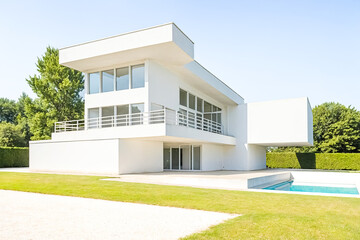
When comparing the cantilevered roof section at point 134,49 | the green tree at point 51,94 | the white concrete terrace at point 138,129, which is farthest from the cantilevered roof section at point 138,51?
the green tree at point 51,94

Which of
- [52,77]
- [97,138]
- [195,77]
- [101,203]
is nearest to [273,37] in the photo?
[195,77]

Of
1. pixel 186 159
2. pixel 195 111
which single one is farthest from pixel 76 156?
pixel 195 111

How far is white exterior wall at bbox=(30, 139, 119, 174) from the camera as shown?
58.0 feet

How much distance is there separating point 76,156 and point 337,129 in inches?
1350

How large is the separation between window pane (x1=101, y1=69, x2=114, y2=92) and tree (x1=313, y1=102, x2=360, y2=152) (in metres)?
31.5

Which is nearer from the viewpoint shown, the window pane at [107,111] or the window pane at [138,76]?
the window pane at [138,76]

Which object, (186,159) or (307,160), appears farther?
(307,160)

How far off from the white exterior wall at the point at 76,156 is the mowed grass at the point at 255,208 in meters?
5.15

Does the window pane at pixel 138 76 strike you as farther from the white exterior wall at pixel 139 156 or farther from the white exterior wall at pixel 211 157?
the white exterior wall at pixel 211 157

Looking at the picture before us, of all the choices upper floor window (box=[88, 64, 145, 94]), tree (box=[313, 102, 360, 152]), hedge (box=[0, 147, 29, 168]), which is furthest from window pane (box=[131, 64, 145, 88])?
tree (box=[313, 102, 360, 152])

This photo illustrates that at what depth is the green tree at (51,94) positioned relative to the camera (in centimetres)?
3403

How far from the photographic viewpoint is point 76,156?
1898 centimetres

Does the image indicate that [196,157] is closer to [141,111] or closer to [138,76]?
[141,111]

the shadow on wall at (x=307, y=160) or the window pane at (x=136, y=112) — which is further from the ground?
the window pane at (x=136, y=112)
